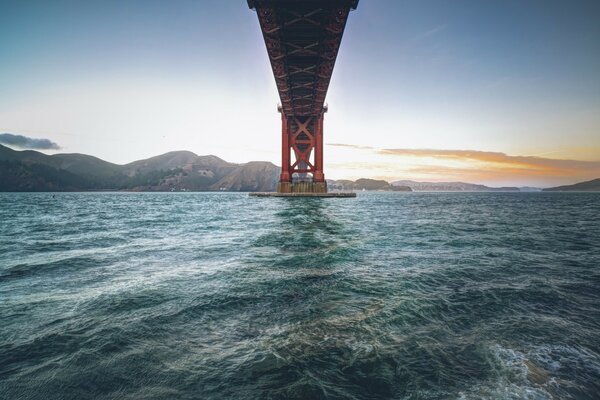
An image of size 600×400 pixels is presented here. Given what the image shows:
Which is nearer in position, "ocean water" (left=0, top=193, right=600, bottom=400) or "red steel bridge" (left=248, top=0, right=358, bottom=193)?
"ocean water" (left=0, top=193, right=600, bottom=400)

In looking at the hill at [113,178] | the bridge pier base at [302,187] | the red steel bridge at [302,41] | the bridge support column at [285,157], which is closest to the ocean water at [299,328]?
the red steel bridge at [302,41]

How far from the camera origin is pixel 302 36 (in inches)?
756

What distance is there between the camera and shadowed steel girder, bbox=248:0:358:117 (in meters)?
15.7

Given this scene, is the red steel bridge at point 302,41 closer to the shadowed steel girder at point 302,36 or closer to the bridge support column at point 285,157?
the shadowed steel girder at point 302,36

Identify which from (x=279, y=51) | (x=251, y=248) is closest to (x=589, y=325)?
(x=251, y=248)

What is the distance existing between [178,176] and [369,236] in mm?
179210

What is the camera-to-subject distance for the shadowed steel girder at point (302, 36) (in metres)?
15.7

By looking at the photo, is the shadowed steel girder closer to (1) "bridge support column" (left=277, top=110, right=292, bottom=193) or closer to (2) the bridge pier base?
(1) "bridge support column" (left=277, top=110, right=292, bottom=193)

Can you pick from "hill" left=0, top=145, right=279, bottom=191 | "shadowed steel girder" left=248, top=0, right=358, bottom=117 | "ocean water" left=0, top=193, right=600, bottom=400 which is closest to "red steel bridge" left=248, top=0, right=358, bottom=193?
"shadowed steel girder" left=248, top=0, right=358, bottom=117

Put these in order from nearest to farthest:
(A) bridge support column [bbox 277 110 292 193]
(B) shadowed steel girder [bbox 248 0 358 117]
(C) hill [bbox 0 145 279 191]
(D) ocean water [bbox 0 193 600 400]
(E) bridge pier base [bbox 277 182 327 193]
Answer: (D) ocean water [bbox 0 193 600 400], (B) shadowed steel girder [bbox 248 0 358 117], (A) bridge support column [bbox 277 110 292 193], (E) bridge pier base [bbox 277 182 327 193], (C) hill [bbox 0 145 279 191]

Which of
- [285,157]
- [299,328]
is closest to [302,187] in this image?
[285,157]

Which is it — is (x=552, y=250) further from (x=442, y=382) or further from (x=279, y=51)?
(x=279, y=51)

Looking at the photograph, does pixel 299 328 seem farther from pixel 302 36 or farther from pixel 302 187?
pixel 302 187

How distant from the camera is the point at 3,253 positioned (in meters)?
6.65
